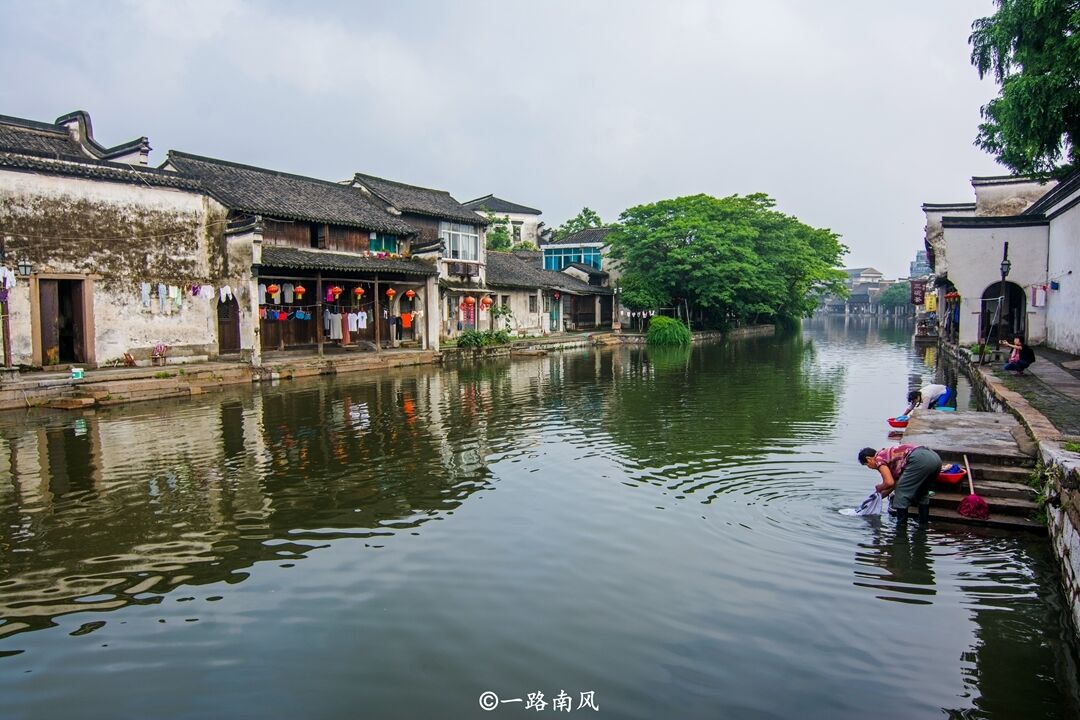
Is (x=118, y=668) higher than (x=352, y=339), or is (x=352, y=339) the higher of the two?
(x=352, y=339)

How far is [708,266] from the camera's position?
40.7 m

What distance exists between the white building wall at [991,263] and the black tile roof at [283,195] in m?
19.7

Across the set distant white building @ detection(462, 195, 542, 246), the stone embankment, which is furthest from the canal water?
distant white building @ detection(462, 195, 542, 246)

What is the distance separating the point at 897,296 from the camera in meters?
88.5

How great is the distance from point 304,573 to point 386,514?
186 cm

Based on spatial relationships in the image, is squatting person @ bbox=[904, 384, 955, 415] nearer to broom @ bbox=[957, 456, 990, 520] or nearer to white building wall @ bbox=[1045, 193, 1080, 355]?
broom @ bbox=[957, 456, 990, 520]

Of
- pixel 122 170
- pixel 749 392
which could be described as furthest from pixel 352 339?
pixel 749 392

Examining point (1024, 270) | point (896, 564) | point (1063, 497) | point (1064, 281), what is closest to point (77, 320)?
point (896, 564)

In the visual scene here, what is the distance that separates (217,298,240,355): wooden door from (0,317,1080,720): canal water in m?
11.7

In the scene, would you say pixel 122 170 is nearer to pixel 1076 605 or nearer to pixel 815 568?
pixel 815 568

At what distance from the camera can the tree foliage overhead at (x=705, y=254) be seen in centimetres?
4128

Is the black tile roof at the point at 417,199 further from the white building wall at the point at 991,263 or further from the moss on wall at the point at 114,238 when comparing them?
the white building wall at the point at 991,263

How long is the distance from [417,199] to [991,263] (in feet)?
73.5

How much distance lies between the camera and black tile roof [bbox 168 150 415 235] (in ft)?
80.2
